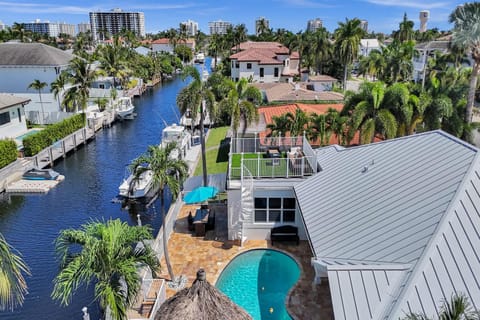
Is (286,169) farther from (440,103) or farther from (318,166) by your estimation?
(440,103)

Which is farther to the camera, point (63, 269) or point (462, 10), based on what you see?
point (462, 10)

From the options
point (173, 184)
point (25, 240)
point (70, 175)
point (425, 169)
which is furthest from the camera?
point (70, 175)

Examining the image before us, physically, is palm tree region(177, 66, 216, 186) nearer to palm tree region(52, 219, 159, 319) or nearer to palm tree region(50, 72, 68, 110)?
palm tree region(52, 219, 159, 319)

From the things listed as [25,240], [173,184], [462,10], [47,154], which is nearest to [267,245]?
[173,184]

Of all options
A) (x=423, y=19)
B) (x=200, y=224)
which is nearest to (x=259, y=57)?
(x=200, y=224)

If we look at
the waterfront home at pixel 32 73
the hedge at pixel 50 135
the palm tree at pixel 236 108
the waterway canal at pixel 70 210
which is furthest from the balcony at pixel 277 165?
the waterfront home at pixel 32 73

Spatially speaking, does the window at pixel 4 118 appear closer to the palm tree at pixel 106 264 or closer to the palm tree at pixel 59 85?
the palm tree at pixel 59 85

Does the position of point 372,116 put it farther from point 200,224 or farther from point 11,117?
point 11,117

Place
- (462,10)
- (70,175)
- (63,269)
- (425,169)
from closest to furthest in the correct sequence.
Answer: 1. (63,269)
2. (425,169)
3. (462,10)
4. (70,175)
